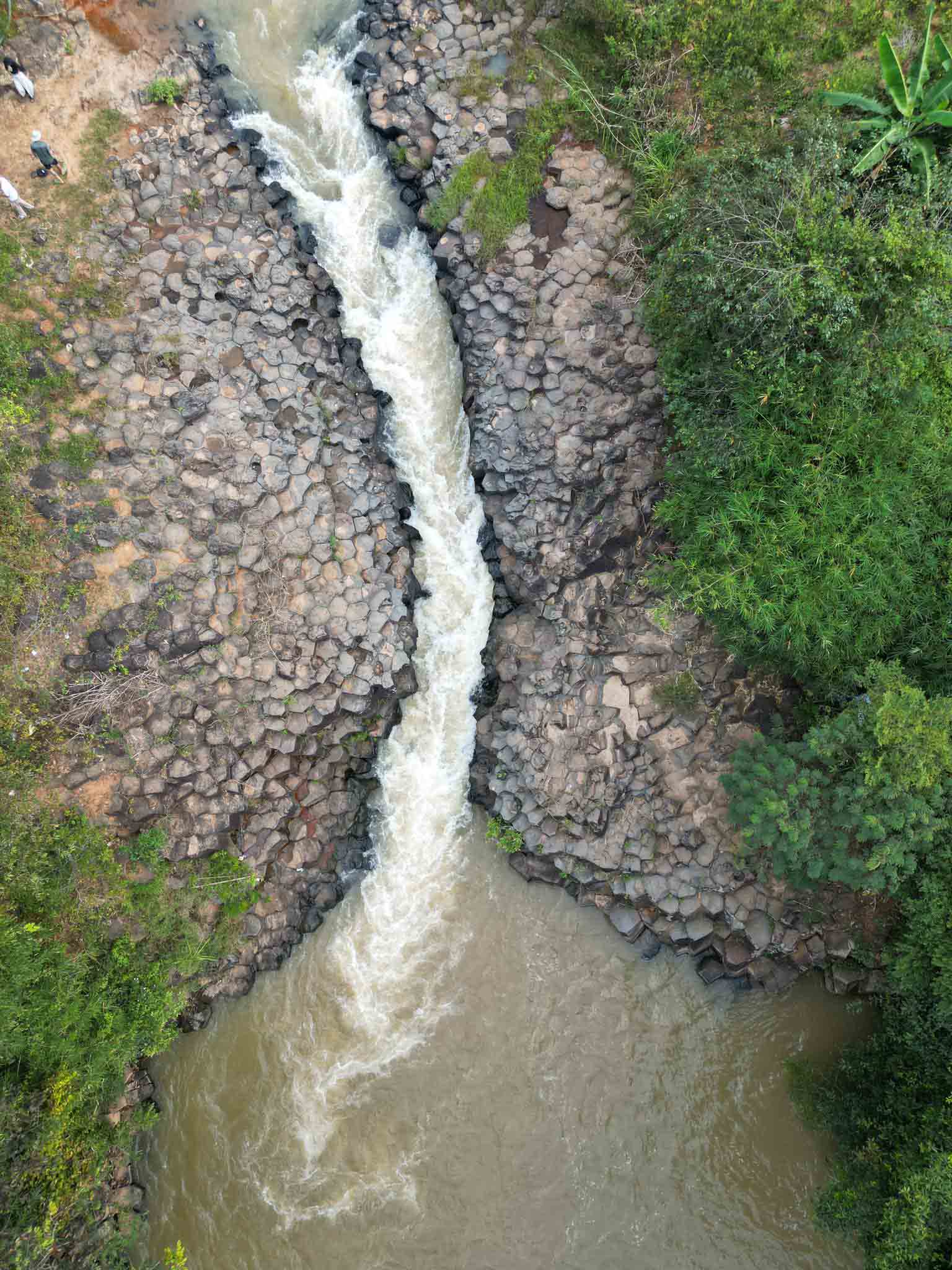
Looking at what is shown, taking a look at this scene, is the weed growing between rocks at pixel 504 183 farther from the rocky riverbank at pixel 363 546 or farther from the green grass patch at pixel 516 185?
the rocky riverbank at pixel 363 546

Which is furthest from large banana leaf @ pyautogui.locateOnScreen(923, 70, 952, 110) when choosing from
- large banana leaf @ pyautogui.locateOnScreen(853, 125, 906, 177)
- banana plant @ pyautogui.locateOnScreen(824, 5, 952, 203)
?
large banana leaf @ pyautogui.locateOnScreen(853, 125, 906, 177)

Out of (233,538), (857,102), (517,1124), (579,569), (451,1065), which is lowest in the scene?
(517,1124)

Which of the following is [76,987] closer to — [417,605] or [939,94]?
[417,605]

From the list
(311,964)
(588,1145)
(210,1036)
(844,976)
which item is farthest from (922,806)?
(210,1036)

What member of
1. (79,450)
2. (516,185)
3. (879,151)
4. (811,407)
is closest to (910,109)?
(879,151)

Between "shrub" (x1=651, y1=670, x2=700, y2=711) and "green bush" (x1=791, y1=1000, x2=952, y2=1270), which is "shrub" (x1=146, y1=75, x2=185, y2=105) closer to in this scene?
"shrub" (x1=651, y1=670, x2=700, y2=711)

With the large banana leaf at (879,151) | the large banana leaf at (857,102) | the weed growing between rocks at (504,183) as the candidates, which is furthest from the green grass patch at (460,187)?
the large banana leaf at (879,151)

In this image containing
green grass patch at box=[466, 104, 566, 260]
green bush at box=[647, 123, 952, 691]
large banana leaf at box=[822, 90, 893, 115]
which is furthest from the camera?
green grass patch at box=[466, 104, 566, 260]
